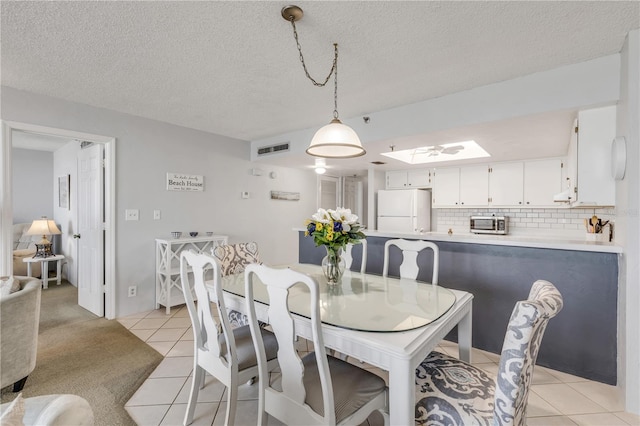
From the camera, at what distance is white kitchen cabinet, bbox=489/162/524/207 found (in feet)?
13.9

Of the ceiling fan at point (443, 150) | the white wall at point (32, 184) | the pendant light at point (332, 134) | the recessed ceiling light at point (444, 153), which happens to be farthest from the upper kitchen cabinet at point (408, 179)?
the white wall at point (32, 184)

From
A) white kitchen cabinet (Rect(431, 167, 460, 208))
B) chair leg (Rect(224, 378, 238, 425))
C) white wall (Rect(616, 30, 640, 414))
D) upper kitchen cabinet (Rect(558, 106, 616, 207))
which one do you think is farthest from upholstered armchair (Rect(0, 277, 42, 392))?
white kitchen cabinet (Rect(431, 167, 460, 208))

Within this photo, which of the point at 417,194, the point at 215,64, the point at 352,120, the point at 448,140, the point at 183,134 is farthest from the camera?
the point at 417,194

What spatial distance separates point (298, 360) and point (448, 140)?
2.79 m

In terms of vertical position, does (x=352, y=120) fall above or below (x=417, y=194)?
above

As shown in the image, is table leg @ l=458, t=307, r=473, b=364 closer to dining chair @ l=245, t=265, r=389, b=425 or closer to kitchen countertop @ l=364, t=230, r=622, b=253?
dining chair @ l=245, t=265, r=389, b=425

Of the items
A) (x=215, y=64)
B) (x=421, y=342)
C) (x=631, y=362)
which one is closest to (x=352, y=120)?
(x=215, y=64)

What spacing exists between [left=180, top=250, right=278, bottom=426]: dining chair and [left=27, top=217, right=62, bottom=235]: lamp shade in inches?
174

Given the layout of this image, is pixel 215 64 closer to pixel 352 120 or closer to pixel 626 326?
pixel 352 120

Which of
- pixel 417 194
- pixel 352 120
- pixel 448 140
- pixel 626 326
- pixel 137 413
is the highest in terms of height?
pixel 352 120

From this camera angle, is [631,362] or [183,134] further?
[183,134]

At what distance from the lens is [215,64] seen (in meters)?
2.21

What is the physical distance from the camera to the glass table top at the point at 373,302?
137cm

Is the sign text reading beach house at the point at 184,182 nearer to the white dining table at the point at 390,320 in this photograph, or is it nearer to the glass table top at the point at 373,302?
the glass table top at the point at 373,302
